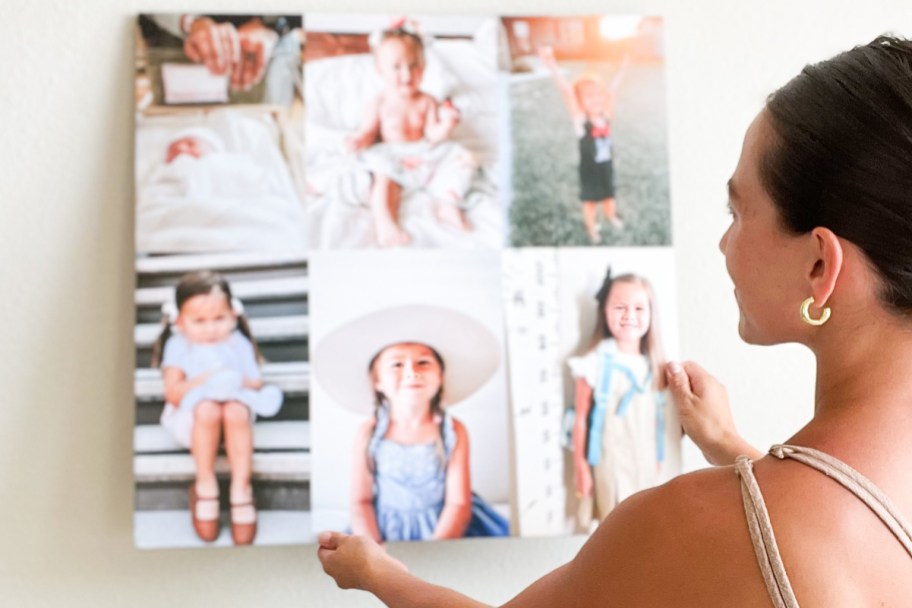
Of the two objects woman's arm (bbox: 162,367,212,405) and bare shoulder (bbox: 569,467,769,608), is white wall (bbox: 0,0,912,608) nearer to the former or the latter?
woman's arm (bbox: 162,367,212,405)

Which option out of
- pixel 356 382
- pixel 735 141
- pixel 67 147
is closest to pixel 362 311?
pixel 356 382

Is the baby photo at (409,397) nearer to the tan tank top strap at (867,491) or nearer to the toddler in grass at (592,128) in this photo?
the toddler in grass at (592,128)

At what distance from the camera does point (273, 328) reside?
1.41 metres

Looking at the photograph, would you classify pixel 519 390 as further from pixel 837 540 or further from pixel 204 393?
pixel 837 540

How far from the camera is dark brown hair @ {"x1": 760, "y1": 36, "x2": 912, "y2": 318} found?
0.62 m

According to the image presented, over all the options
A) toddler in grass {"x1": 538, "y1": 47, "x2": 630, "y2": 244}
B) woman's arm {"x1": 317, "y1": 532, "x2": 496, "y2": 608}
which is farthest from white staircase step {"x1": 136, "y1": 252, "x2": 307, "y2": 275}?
woman's arm {"x1": 317, "y1": 532, "x2": 496, "y2": 608}

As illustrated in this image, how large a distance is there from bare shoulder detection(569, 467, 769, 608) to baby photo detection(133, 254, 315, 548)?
790mm

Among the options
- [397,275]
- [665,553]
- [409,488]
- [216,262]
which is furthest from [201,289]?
[665,553]

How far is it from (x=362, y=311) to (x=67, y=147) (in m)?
0.47

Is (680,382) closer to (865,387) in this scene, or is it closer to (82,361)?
(865,387)

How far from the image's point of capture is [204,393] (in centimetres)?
138

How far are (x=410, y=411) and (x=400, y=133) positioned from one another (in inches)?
15.1

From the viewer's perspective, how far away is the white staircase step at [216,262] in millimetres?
1400

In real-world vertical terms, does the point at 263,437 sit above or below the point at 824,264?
below
